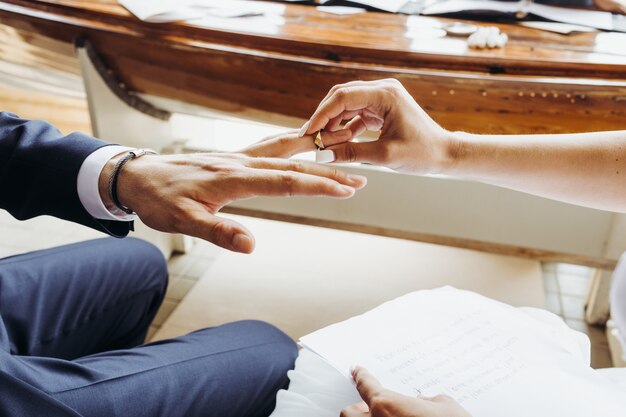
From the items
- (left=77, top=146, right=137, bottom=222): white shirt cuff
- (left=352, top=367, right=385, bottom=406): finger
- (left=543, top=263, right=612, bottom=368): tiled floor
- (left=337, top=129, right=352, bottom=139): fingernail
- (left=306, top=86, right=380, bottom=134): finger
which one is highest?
(left=306, top=86, right=380, bottom=134): finger

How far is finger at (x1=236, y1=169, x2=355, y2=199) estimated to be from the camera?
79 cm

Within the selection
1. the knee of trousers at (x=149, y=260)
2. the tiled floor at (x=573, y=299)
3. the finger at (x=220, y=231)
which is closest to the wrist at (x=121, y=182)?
the finger at (x=220, y=231)

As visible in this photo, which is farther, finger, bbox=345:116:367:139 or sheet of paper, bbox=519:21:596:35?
sheet of paper, bbox=519:21:596:35

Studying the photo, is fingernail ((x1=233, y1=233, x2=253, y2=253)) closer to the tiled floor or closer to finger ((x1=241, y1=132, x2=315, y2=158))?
finger ((x1=241, y1=132, x2=315, y2=158))

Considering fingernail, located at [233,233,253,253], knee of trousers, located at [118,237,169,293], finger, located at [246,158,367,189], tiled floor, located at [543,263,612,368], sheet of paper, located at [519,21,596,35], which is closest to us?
fingernail, located at [233,233,253,253]

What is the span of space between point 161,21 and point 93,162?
2.25 feet

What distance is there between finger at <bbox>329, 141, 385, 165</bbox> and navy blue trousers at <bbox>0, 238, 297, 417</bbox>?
38cm

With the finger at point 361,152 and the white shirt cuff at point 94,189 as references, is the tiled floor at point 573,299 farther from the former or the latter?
the white shirt cuff at point 94,189

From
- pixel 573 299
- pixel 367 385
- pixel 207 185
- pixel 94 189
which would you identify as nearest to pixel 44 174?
pixel 94 189

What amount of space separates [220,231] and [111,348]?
2.16 ft

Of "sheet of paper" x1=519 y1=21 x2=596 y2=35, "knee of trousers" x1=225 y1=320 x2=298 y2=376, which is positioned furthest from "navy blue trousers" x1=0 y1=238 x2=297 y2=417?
"sheet of paper" x1=519 y1=21 x2=596 y2=35

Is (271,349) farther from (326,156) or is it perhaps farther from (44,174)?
(44,174)

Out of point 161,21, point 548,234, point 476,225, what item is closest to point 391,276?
point 476,225

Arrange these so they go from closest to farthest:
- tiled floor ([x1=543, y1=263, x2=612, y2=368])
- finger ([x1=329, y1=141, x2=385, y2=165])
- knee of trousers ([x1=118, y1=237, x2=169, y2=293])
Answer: finger ([x1=329, y1=141, x2=385, y2=165])
knee of trousers ([x1=118, y1=237, x2=169, y2=293])
tiled floor ([x1=543, y1=263, x2=612, y2=368])
